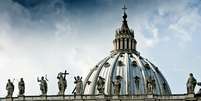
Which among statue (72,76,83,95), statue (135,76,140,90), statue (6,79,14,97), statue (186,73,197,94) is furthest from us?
statue (135,76,140,90)

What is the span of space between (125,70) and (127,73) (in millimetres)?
1607

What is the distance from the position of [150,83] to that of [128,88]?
39985 millimetres

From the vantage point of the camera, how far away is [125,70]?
394ft

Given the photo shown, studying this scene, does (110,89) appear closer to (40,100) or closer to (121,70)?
(121,70)

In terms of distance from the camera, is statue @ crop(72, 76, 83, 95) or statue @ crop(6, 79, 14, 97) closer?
statue @ crop(72, 76, 83, 95)

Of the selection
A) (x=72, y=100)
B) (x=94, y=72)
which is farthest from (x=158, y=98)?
(x=94, y=72)

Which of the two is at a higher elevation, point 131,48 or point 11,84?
point 131,48

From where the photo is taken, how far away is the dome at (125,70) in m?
115

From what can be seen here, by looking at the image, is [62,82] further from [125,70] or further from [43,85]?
[125,70]

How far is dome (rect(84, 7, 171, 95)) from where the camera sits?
4545 inches

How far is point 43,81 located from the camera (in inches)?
3000

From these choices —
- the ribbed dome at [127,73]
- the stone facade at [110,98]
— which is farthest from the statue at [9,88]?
the ribbed dome at [127,73]

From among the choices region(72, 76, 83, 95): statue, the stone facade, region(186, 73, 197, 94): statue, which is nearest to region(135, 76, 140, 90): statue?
region(72, 76, 83, 95): statue

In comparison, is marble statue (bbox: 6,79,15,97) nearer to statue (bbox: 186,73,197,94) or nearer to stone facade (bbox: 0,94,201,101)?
stone facade (bbox: 0,94,201,101)
